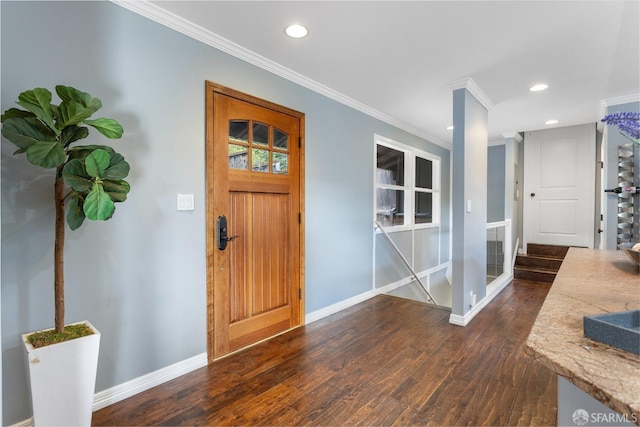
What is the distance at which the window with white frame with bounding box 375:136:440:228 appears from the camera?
449cm

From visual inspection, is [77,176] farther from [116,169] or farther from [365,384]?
[365,384]

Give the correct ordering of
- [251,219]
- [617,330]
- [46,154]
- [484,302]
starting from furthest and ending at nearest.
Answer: [484,302] < [251,219] < [46,154] < [617,330]

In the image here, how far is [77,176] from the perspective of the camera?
143 centimetres

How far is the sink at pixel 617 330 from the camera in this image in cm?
66

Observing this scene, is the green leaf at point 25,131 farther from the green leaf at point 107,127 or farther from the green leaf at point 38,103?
the green leaf at point 107,127

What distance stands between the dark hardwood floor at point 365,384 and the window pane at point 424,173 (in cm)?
302

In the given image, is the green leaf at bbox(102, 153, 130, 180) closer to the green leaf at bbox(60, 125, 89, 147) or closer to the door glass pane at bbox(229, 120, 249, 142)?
the green leaf at bbox(60, 125, 89, 147)

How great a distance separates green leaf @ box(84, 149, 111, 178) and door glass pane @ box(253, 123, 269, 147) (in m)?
1.30

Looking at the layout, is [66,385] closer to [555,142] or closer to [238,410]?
[238,410]

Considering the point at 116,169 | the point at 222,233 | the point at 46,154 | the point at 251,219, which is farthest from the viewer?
the point at 251,219

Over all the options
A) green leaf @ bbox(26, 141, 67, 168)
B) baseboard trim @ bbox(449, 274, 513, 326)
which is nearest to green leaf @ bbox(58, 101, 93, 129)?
green leaf @ bbox(26, 141, 67, 168)

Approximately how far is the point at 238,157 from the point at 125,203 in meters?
0.90

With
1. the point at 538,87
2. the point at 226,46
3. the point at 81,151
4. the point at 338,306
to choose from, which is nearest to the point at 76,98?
the point at 81,151

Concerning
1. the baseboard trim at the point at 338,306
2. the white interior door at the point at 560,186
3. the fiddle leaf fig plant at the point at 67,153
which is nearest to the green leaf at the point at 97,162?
the fiddle leaf fig plant at the point at 67,153
